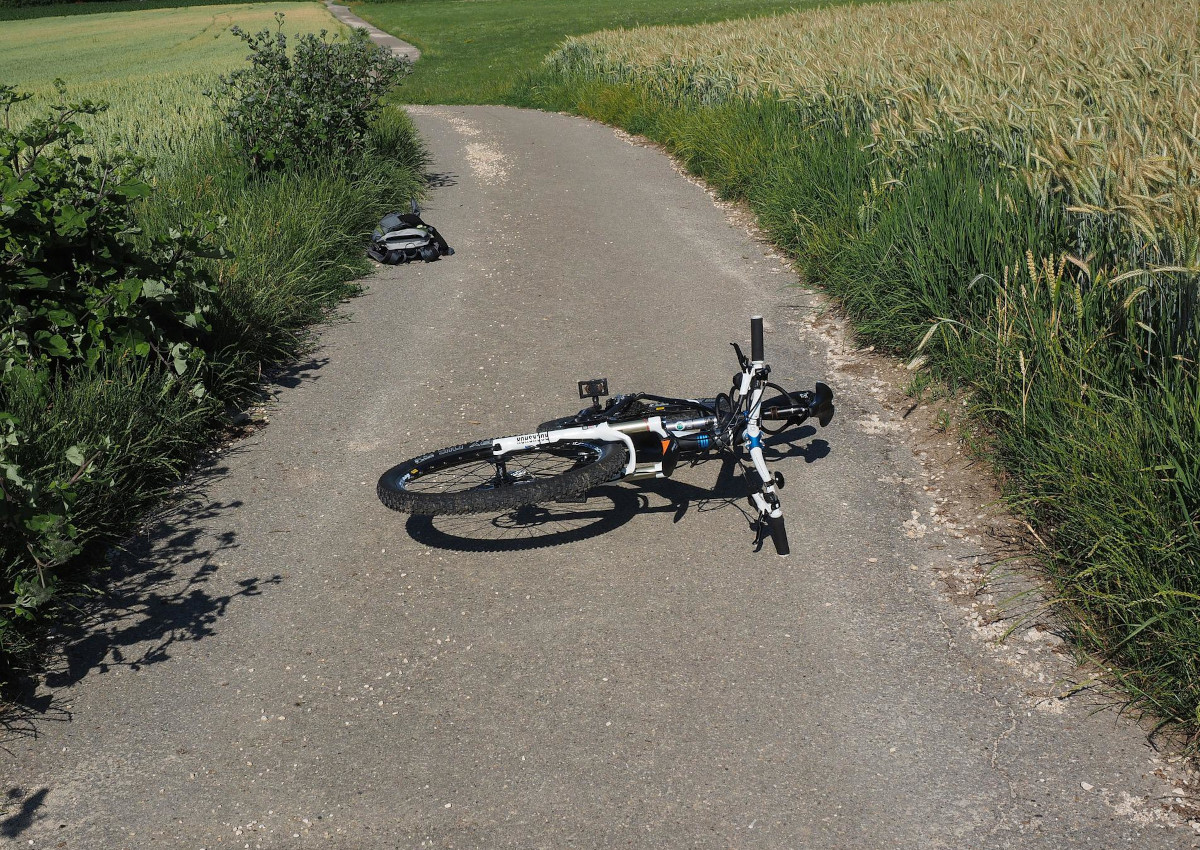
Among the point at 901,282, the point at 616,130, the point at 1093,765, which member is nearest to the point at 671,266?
the point at 901,282

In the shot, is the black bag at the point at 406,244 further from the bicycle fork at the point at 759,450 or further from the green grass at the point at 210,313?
the bicycle fork at the point at 759,450

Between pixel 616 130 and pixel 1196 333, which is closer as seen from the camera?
pixel 1196 333

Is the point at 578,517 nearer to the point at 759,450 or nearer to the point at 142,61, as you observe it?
the point at 759,450

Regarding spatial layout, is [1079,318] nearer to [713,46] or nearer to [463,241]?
[463,241]

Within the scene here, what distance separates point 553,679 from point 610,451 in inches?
49.5

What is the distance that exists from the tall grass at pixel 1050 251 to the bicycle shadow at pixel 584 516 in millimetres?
1407

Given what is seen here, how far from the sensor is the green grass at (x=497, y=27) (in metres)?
30.0

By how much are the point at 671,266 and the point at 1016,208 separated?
4.16 meters

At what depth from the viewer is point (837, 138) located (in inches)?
426

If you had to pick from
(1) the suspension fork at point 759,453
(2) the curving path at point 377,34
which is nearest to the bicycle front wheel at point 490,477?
(1) the suspension fork at point 759,453

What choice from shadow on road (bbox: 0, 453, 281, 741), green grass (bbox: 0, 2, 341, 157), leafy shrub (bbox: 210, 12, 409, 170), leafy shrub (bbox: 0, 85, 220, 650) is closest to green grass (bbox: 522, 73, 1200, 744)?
shadow on road (bbox: 0, 453, 281, 741)

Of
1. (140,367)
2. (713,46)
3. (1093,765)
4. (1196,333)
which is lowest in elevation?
(1093,765)

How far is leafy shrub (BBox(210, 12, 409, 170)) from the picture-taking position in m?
11.5

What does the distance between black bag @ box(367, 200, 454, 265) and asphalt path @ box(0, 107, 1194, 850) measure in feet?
13.2
